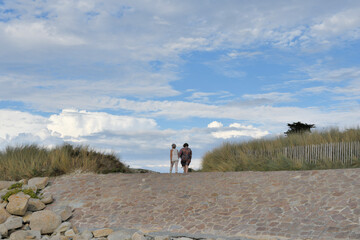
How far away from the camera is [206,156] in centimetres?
2177

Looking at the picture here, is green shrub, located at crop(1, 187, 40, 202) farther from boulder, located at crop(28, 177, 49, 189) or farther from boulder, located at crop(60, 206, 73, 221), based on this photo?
boulder, located at crop(60, 206, 73, 221)

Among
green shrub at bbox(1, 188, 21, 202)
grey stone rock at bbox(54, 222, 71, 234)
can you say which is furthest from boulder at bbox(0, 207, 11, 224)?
grey stone rock at bbox(54, 222, 71, 234)

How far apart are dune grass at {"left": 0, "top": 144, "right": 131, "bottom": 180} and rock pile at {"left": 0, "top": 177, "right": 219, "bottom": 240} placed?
2399 millimetres

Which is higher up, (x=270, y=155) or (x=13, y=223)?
(x=270, y=155)

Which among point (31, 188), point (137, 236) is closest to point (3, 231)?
point (31, 188)

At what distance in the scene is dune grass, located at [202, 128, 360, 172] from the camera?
52.7ft

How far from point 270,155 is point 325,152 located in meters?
2.57

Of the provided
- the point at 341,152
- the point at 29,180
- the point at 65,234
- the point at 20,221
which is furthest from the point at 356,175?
the point at 29,180

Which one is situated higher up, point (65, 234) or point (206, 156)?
point (206, 156)

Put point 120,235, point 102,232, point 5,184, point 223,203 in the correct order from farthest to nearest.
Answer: point 5,184 → point 223,203 → point 102,232 → point 120,235

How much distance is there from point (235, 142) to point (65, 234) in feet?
40.2

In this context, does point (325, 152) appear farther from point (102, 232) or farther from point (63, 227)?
point (63, 227)

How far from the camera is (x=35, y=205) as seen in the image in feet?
41.6

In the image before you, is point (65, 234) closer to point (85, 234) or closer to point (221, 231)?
point (85, 234)
